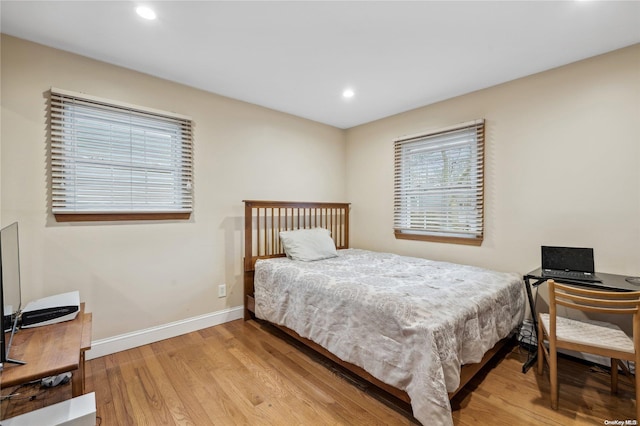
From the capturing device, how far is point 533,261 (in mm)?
2523

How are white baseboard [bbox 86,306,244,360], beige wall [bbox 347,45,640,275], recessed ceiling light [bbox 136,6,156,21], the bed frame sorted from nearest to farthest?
1. recessed ceiling light [bbox 136,6,156,21]
2. beige wall [bbox 347,45,640,275]
3. white baseboard [bbox 86,306,244,360]
4. the bed frame

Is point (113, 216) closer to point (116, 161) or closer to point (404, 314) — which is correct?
point (116, 161)

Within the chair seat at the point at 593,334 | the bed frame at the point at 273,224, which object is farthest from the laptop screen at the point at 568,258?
the bed frame at the point at 273,224

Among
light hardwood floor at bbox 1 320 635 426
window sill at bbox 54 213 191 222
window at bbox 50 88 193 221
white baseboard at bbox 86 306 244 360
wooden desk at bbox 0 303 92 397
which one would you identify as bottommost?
light hardwood floor at bbox 1 320 635 426

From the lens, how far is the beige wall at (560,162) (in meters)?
2.10

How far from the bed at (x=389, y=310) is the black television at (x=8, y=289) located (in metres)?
1.64

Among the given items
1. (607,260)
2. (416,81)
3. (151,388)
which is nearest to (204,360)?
(151,388)

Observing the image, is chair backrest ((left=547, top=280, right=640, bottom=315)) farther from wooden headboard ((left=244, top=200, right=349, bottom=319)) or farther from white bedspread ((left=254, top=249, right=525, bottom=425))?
wooden headboard ((left=244, top=200, right=349, bottom=319))

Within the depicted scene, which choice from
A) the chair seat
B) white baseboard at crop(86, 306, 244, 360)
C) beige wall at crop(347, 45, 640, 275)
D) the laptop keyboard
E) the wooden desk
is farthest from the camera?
white baseboard at crop(86, 306, 244, 360)

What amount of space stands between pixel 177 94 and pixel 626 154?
12.3 ft

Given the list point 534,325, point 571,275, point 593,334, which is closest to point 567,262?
point 571,275

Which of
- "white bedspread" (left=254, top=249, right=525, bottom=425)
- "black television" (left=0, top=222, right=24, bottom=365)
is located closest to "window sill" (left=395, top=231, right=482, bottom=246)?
"white bedspread" (left=254, top=249, right=525, bottom=425)

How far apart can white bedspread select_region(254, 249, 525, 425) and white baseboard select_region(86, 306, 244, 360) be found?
469mm

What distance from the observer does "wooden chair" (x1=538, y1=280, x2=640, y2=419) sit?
1525 millimetres
